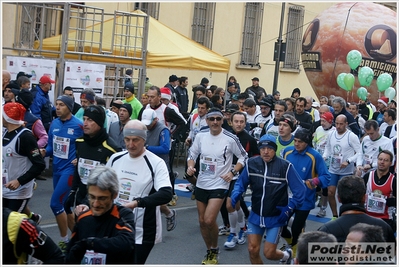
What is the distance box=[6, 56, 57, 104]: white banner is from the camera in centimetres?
1370

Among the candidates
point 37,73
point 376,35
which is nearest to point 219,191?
point 37,73

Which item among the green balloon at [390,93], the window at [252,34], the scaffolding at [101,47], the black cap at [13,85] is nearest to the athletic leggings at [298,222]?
the black cap at [13,85]

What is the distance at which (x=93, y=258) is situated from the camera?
14.5 feet

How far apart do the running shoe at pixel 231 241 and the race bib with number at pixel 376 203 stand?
77.2 inches

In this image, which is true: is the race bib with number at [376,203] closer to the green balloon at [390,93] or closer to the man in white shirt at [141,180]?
the man in white shirt at [141,180]

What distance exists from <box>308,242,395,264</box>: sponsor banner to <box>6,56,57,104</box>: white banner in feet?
33.1

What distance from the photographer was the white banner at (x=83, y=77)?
14008mm

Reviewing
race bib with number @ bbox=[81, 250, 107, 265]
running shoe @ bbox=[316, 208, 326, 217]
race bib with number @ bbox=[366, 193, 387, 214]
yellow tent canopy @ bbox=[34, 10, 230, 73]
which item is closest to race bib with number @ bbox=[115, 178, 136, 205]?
race bib with number @ bbox=[81, 250, 107, 265]

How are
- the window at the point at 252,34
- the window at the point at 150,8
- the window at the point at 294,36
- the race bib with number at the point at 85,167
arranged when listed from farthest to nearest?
the window at the point at 294,36
the window at the point at 252,34
the window at the point at 150,8
the race bib with number at the point at 85,167

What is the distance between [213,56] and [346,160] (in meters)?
6.63

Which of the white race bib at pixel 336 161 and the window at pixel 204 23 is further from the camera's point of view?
the window at pixel 204 23

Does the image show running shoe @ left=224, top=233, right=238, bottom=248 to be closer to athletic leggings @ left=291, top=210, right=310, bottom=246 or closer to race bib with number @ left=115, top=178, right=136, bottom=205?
athletic leggings @ left=291, top=210, right=310, bottom=246

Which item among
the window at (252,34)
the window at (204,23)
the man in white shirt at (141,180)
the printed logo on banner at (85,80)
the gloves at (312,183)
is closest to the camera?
the man in white shirt at (141,180)

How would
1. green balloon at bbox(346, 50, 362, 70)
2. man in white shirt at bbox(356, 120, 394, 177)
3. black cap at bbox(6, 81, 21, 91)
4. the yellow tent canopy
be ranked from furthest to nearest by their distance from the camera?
green balloon at bbox(346, 50, 362, 70) → the yellow tent canopy → black cap at bbox(6, 81, 21, 91) → man in white shirt at bbox(356, 120, 394, 177)
